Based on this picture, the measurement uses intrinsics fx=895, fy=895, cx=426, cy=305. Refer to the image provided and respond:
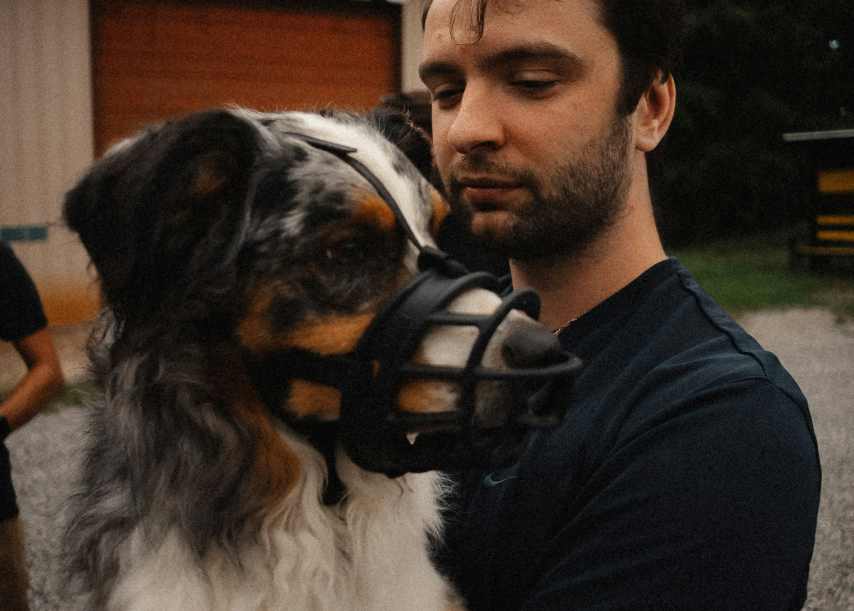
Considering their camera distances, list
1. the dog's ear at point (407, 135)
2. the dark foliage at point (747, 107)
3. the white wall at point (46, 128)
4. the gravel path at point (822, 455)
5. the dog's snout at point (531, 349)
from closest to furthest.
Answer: the dog's snout at point (531, 349), the dog's ear at point (407, 135), the gravel path at point (822, 455), the white wall at point (46, 128), the dark foliage at point (747, 107)

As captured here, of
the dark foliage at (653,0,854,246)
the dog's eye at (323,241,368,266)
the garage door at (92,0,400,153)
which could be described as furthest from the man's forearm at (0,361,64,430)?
the dark foliage at (653,0,854,246)

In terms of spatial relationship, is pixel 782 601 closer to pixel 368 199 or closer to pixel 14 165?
pixel 368 199

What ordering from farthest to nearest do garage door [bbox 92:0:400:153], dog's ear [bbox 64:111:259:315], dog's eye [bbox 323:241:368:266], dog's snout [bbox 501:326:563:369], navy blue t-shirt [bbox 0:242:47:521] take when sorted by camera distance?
garage door [bbox 92:0:400:153], navy blue t-shirt [bbox 0:242:47:521], dog's eye [bbox 323:241:368:266], dog's ear [bbox 64:111:259:315], dog's snout [bbox 501:326:563:369]

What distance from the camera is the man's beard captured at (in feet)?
6.35

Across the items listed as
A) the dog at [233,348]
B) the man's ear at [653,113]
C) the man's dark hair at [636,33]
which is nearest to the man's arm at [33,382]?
the dog at [233,348]

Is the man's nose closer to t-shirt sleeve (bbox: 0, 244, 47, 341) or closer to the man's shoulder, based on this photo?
the man's shoulder

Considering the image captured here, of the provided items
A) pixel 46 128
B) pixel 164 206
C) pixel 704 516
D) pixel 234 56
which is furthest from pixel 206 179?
pixel 234 56

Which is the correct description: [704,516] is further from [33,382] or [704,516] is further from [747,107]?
[747,107]

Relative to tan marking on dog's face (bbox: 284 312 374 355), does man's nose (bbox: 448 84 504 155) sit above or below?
above

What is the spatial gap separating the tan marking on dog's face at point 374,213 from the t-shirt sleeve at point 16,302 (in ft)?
6.62

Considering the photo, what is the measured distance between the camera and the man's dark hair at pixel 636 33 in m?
1.92

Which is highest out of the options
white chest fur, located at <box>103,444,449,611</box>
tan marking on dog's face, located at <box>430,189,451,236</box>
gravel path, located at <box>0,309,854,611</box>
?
tan marking on dog's face, located at <box>430,189,451,236</box>

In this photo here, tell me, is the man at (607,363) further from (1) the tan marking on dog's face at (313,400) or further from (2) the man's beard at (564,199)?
(1) the tan marking on dog's face at (313,400)

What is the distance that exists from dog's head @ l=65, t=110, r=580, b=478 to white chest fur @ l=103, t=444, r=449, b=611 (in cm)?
25
